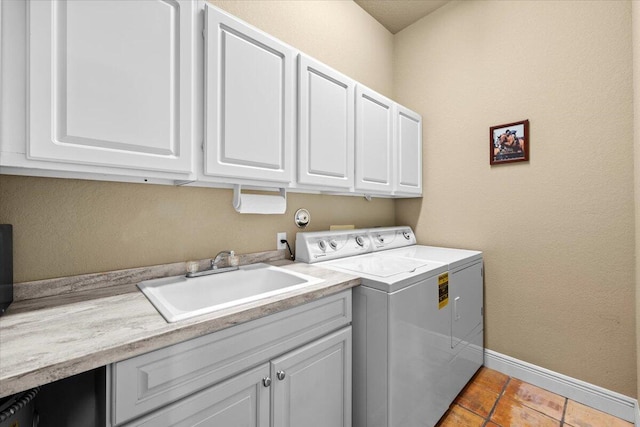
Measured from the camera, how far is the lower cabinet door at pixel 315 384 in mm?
1036

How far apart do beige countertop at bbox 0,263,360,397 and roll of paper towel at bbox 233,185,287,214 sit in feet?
1.83

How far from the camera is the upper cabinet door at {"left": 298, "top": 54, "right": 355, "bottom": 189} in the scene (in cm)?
151

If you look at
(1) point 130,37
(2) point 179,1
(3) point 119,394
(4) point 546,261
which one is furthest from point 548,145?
A: (3) point 119,394

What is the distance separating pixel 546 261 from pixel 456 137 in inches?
44.6

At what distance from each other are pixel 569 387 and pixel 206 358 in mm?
2279

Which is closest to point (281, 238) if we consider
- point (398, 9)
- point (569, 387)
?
point (569, 387)

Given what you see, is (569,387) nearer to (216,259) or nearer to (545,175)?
(545,175)

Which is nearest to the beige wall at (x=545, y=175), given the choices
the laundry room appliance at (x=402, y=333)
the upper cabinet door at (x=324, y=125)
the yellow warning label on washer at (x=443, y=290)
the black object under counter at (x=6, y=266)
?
the laundry room appliance at (x=402, y=333)

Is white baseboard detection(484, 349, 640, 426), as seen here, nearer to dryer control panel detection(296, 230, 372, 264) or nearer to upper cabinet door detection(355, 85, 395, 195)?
dryer control panel detection(296, 230, 372, 264)

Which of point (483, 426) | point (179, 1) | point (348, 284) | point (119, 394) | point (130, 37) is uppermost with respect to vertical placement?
point (179, 1)

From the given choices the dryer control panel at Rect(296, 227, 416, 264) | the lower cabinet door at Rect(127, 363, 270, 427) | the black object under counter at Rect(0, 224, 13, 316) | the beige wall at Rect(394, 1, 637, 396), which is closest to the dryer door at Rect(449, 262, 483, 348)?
the beige wall at Rect(394, 1, 637, 396)

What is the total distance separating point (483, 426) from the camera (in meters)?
1.54

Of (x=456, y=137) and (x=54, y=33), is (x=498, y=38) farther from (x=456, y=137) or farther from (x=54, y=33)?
(x=54, y=33)

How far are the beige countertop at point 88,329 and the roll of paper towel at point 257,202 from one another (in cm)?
56
